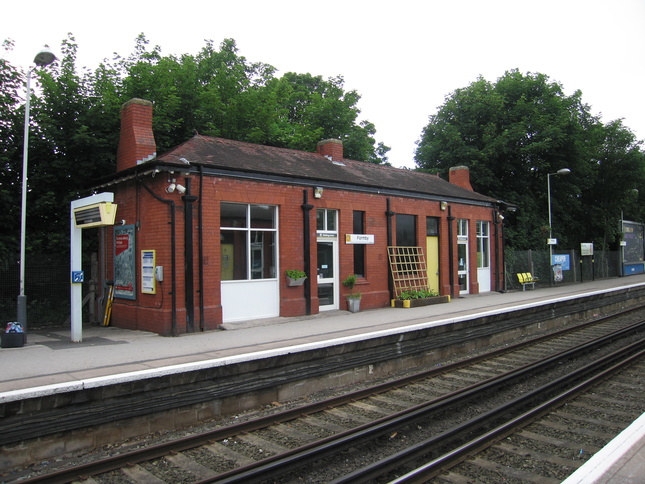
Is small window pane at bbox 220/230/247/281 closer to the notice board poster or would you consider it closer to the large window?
the large window

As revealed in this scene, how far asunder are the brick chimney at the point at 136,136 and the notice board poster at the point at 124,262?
1.79 m

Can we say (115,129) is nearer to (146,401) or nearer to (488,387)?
(146,401)

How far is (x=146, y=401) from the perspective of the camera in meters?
6.18

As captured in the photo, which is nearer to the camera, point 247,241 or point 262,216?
point 247,241

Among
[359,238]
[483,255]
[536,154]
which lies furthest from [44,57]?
[536,154]

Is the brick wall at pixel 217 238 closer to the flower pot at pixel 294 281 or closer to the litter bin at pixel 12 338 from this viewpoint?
the flower pot at pixel 294 281

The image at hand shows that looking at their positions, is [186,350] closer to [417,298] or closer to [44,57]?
[44,57]

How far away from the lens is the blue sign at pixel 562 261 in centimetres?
2496

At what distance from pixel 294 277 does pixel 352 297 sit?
7.51 feet

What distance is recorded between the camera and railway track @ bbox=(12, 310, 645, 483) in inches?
195

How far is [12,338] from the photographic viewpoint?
895 cm

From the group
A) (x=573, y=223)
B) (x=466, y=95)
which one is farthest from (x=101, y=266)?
(x=573, y=223)

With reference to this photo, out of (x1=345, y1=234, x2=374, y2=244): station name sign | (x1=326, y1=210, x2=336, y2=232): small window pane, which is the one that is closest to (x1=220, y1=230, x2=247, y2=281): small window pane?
(x1=326, y1=210, x2=336, y2=232): small window pane

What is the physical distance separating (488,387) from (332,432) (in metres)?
3.02
